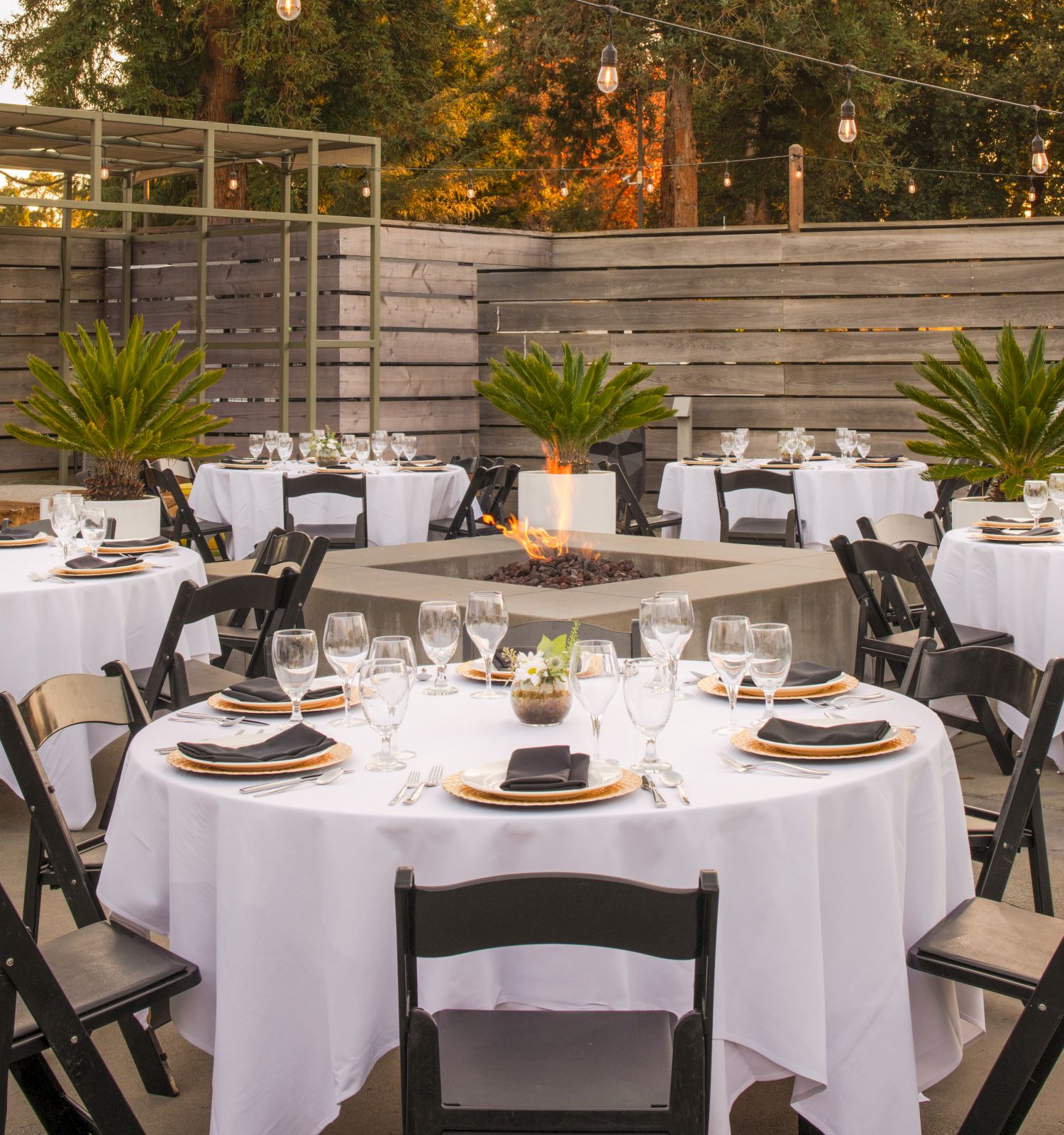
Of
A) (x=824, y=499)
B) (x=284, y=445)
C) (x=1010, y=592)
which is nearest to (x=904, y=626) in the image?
(x=1010, y=592)

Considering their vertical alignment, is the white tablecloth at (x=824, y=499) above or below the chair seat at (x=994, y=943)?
above

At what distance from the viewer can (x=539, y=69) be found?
801 inches

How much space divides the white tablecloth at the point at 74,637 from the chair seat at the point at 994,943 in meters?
2.87

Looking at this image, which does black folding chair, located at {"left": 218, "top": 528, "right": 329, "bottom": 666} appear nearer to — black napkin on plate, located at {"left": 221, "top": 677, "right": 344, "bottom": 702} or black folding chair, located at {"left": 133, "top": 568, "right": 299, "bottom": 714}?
black folding chair, located at {"left": 133, "top": 568, "right": 299, "bottom": 714}

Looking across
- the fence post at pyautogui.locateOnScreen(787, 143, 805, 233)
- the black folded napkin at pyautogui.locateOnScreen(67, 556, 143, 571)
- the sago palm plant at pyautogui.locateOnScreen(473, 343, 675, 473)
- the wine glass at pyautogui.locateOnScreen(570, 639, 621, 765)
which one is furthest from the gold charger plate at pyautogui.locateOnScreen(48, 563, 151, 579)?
the fence post at pyautogui.locateOnScreen(787, 143, 805, 233)

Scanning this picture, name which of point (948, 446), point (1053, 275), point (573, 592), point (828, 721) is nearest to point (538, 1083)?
point (828, 721)

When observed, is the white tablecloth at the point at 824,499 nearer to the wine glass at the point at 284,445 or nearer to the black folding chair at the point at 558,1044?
the wine glass at the point at 284,445

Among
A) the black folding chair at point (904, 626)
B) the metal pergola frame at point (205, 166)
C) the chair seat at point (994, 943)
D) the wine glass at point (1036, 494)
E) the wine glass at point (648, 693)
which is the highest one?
the metal pergola frame at point (205, 166)

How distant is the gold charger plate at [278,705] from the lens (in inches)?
113

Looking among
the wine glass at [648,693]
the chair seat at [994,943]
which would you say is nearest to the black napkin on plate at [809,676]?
the chair seat at [994,943]

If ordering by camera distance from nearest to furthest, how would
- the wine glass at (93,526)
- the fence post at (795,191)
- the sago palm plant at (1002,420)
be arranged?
the wine glass at (93,526), the sago palm plant at (1002,420), the fence post at (795,191)

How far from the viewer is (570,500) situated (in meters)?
6.91

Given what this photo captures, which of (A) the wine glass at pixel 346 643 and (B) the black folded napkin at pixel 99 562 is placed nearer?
(A) the wine glass at pixel 346 643

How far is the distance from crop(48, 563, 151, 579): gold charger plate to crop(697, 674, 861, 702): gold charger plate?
2457 millimetres
